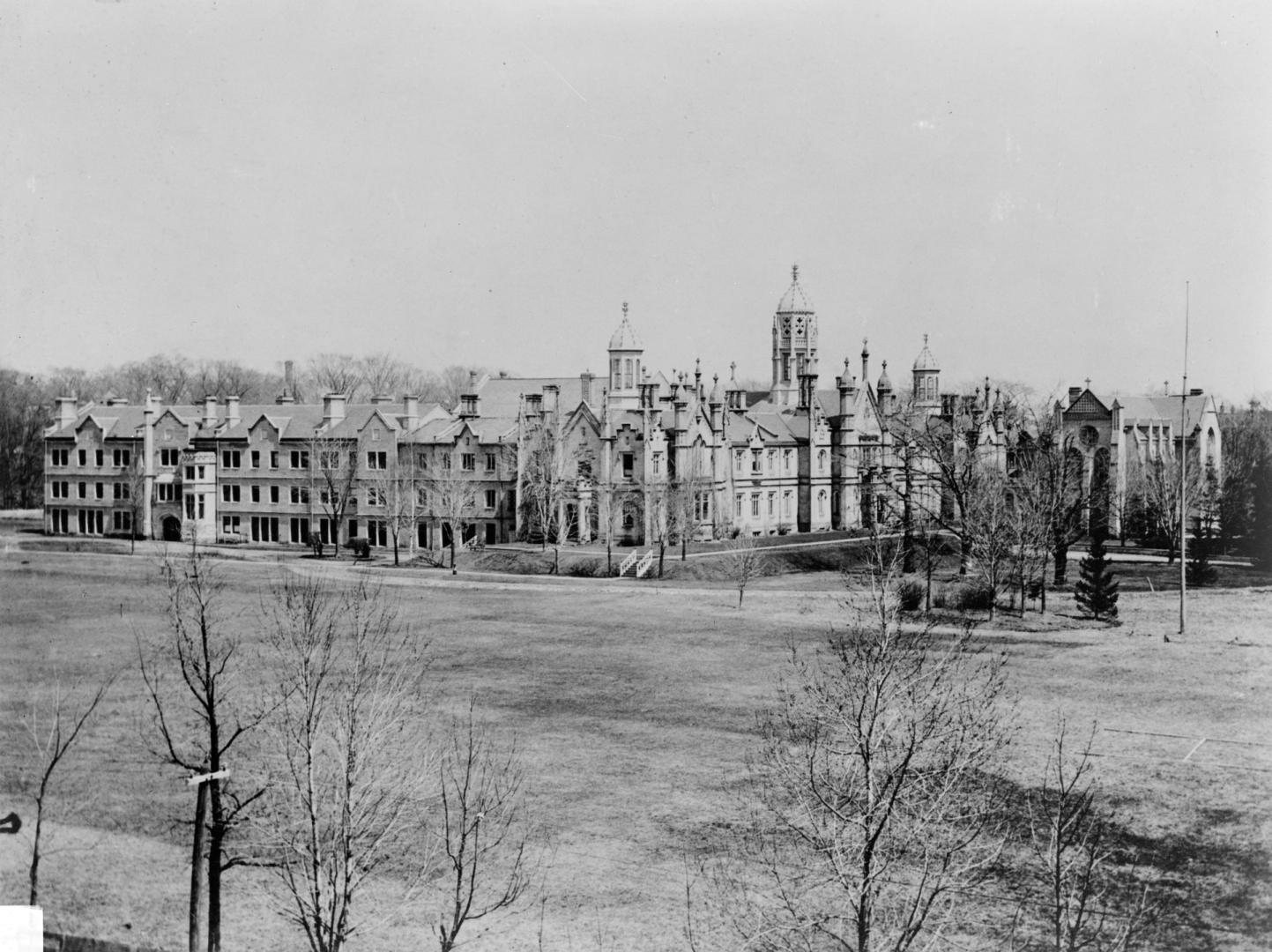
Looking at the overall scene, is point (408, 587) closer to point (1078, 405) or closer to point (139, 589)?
point (139, 589)

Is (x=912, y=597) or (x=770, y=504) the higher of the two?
(x=770, y=504)

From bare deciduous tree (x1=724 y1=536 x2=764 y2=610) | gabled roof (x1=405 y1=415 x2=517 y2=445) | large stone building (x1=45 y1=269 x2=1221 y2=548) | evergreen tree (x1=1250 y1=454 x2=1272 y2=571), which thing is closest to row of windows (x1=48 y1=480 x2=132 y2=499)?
large stone building (x1=45 y1=269 x2=1221 y2=548)

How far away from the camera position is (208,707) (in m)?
17.9

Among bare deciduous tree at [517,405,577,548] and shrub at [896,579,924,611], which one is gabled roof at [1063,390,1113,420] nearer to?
shrub at [896,579,924,611]

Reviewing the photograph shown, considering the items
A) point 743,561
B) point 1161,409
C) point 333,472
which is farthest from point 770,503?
point 1161,409

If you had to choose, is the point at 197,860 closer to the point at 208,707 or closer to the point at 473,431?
the point at 208,707

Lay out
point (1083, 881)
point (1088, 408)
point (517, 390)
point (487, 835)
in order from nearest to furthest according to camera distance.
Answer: point (1083, 881) → point (487, 835) → point (1088, 408) → point (517, 390)

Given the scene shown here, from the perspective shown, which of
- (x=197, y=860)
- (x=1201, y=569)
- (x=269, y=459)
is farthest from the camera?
(x=269, y=459)

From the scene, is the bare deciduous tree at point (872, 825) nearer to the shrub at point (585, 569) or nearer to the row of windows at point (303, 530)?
the shrub at point (585, 569)

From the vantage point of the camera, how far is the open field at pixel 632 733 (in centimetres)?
1967

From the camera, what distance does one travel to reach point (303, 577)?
51.7m

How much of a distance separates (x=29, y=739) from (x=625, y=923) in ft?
57.5

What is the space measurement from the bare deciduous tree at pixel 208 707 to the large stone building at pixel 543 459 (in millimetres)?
22619

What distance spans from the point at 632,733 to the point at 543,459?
1335 inches
